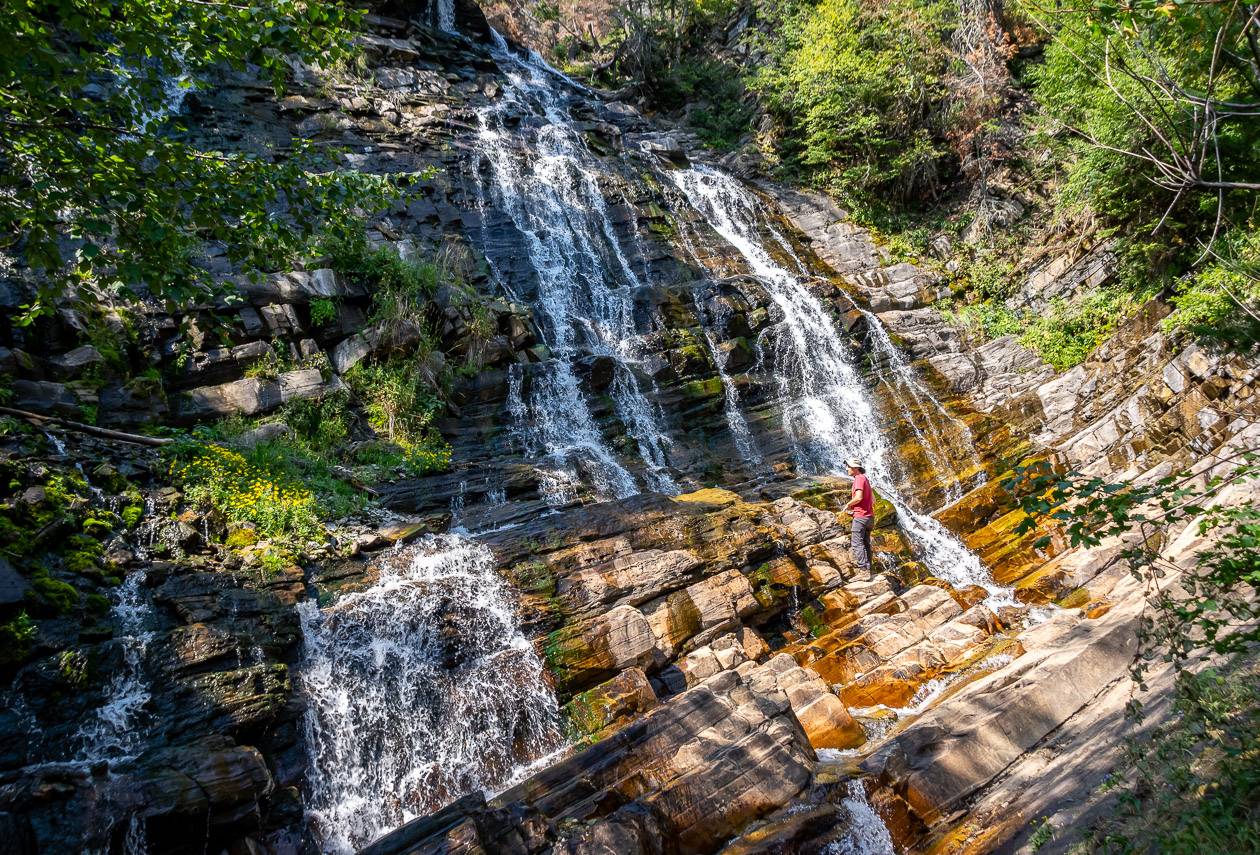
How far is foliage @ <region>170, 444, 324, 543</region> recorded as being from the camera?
8.48 meters

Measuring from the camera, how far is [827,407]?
1521cm

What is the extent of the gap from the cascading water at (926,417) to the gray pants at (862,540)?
12.4ft

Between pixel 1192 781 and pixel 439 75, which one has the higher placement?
pixel 439 75

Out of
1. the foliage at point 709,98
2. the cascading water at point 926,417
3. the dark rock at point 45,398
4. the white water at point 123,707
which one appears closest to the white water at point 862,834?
the white water at point 123,707

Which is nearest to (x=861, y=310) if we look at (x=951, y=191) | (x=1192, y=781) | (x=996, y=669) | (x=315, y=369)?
(x=951, y=191)

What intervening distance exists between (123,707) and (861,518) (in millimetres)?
9458

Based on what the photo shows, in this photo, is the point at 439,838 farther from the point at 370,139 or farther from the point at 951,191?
the point at 951,191

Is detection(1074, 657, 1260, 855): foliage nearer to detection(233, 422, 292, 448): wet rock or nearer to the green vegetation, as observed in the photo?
the green vegetation

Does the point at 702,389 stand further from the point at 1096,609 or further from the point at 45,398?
the point at 45,398

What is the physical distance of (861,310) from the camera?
690 inches

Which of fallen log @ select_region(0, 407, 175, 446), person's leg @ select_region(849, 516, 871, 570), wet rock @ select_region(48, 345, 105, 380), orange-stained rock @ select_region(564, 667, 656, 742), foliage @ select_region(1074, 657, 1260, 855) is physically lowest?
foliage @ select_region(1074, 657, 1260, 855)

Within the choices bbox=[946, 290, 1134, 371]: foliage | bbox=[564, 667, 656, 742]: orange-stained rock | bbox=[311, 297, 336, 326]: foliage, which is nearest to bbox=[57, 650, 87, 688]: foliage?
bbox=[564, 667, 656, 742]: orange-stained rock

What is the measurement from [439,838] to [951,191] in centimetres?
2281

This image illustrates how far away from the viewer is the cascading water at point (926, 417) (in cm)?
1351
